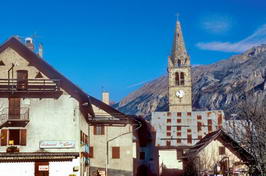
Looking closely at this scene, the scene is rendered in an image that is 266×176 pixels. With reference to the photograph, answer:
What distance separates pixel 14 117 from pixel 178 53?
2709 inches

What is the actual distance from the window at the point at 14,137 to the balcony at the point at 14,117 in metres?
0.57

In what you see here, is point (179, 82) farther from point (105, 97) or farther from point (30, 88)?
point (30, 88)

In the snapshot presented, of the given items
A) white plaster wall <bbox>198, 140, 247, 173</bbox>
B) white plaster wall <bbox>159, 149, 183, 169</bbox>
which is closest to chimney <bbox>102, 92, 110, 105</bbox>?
white plaster wall <bbox>198, 140, 247, 173</bbox>

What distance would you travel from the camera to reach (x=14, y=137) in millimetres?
43406

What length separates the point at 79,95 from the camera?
45906 mm

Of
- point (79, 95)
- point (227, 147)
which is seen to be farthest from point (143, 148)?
point (79, 95)

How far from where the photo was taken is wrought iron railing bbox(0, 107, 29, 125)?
43.3 meters

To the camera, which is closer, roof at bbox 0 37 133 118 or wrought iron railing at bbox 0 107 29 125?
wrought iron railing at bbox 0 107 29 125

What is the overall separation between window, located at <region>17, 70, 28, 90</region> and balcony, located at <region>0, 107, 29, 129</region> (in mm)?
1954

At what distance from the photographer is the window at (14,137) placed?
1704 inches

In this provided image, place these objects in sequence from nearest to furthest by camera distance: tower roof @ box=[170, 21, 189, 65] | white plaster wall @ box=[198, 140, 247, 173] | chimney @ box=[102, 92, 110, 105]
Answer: white plaster wall @ box=[198, 140, 247, 173] < chimney @ box=[102, 92, 110, 105] < tower roof @ box=[170, 21, 189, 65]

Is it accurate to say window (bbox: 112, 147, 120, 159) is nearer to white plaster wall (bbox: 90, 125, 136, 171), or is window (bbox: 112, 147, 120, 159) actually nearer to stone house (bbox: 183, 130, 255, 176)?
white plaster wall (bbox: 90, 125, 136, 171)

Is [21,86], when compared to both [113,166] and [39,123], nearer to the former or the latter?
[39,123]

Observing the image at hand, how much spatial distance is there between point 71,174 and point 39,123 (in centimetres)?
524
